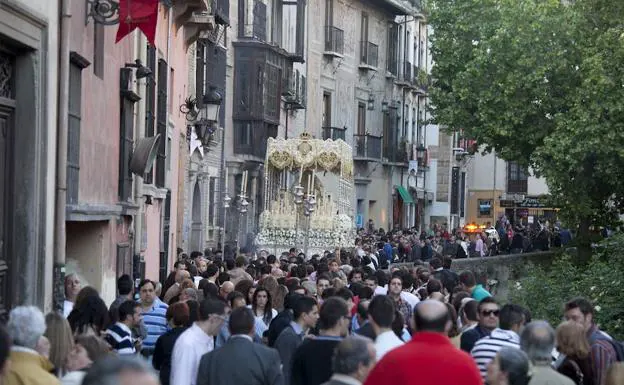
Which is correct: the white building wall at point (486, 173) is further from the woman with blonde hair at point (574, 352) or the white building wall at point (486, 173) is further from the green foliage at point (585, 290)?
the woman with blonde hair at point (574, 352)

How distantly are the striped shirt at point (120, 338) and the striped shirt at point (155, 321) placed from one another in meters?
2.13

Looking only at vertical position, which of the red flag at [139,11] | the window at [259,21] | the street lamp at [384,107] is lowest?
the red flag at [139,11]

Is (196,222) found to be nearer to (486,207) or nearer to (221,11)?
(221,11)

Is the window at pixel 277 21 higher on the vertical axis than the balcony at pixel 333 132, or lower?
higher

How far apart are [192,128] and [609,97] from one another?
13.4 meters

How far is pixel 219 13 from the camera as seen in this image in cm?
3344

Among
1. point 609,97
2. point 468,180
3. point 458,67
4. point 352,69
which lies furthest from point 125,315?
point 468,180

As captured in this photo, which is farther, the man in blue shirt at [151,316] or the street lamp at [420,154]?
the street lamp at [420,154]

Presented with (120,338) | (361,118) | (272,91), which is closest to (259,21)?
(272,91)

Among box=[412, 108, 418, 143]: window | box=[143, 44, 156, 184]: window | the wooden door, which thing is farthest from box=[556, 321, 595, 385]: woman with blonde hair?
box=[412, 108, 418, 143]: window

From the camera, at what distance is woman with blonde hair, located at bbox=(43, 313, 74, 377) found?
910cm

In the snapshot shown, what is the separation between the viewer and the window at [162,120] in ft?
83.0

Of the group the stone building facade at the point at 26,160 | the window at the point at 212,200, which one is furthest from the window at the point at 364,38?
the stone building facade at the point at 26,160

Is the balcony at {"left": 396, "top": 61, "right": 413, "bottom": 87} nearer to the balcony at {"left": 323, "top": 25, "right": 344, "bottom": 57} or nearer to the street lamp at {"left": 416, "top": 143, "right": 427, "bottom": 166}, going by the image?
the street lamp at {"left": 416, "top": 143, "right": 427, "bottom": 166}
